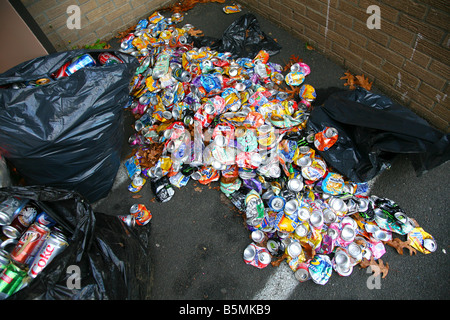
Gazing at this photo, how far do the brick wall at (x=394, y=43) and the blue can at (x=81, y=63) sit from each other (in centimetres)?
203

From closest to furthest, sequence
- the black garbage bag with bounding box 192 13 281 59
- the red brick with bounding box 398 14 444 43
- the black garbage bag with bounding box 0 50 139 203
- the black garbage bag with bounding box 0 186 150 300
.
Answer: the black garbage bag with bounding box 0 186 150 300 < the black garbage bag with bounding box 0 50 139 203 < the red brick with bounding box 398 14 444 43 < the black garbage bag with bounding box 192 13 281 59

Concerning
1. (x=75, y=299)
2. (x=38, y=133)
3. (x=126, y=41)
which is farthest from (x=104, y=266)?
(x=126, y=41)

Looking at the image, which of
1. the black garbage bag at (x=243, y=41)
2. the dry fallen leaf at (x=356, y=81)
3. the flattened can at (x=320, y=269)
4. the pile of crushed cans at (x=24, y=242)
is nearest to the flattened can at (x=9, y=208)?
the pile of crushed cans at (x=24, y=242)

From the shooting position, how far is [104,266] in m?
1.53

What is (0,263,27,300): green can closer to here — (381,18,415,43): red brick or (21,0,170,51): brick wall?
(21,0,170,51): brick wall

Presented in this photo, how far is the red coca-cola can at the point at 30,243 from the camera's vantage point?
1.56 metres

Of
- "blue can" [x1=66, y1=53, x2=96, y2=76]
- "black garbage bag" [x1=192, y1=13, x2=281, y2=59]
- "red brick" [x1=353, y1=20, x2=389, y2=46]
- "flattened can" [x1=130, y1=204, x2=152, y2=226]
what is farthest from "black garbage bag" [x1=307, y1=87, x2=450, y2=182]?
"blue can" [x1=66, y1=53, x2=96, y2=76]

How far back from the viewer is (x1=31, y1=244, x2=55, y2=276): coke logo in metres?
1.49

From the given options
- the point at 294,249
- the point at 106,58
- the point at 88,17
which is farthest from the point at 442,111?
the point at 88,17

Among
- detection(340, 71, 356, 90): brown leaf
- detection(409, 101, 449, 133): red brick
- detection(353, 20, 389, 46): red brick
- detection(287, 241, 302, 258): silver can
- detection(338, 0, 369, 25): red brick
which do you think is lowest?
detection(287, 241, 302, 258): silver can

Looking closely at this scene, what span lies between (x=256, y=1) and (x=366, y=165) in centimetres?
235

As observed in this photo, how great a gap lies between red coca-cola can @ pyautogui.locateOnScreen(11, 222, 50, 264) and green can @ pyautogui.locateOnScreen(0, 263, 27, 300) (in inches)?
3.8

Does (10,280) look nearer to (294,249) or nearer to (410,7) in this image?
(294,249)
